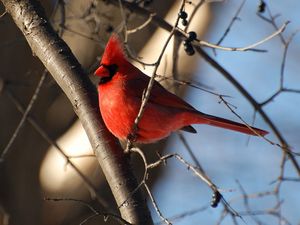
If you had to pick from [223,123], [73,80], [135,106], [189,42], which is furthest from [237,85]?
[73,80]

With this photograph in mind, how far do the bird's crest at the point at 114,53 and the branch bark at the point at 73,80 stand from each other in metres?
0.31

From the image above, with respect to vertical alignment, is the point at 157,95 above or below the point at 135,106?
above

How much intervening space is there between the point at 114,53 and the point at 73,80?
40 cm

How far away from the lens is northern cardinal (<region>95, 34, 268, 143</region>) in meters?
2.71

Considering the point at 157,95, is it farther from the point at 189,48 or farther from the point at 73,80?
the point at 73,80

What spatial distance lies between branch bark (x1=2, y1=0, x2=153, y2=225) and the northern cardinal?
86 mm

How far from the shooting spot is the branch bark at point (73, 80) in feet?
7.90

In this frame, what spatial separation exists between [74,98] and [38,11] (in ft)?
1.17

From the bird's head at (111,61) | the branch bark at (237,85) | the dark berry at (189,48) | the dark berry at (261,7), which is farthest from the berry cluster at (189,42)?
the dark berry at (261,7)

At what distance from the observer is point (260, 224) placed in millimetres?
2814

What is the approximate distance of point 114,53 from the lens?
2863 mm

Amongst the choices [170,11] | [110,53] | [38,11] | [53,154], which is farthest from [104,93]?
[53,154]

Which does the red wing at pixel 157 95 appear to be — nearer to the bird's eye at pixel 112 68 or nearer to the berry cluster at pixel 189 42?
the bird's eye at pixel 112 68

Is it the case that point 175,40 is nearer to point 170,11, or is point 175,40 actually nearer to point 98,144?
point 170,11
